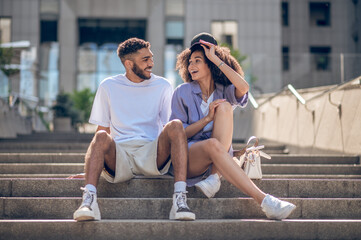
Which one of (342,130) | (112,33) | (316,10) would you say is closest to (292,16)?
(316,10)

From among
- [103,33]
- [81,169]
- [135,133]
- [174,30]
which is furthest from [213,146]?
[103,33]

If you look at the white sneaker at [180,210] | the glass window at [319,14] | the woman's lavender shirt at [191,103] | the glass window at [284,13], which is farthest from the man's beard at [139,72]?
the glass window at [319,14]

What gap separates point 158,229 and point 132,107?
1.20 metres

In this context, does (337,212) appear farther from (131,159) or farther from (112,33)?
(112,33)

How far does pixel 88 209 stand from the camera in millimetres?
3752

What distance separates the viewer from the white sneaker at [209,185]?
4.15m

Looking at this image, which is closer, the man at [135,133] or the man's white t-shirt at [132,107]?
the man at [135,133]

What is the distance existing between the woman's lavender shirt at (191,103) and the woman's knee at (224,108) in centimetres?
28

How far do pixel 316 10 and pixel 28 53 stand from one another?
1777 centimetres

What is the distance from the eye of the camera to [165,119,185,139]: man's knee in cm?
405

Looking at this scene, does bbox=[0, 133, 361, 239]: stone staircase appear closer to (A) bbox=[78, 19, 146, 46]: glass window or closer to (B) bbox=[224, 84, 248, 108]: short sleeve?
(B) bbox=[224, 84, 248, 108]: short sleeve

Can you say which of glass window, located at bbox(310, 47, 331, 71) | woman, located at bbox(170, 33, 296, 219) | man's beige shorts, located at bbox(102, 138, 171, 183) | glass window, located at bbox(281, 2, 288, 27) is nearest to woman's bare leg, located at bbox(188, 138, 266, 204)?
woman, located at bbox(170, 33, 296, 219)

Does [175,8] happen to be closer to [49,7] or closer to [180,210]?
[49,7]

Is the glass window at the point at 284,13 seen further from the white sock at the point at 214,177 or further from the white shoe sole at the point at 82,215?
the white shoe sole at the point at 82,215
